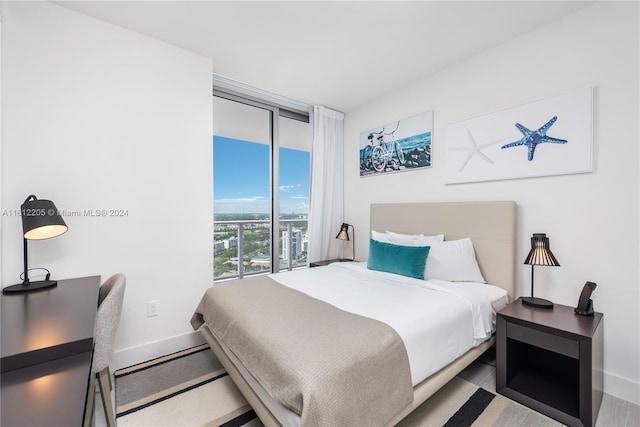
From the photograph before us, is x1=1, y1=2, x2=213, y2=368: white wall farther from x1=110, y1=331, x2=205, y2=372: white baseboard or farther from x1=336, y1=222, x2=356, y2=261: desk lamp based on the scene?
x1=336, y1=222, x2=356, y2=261: desk lamp

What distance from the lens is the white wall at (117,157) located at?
73.4 inches

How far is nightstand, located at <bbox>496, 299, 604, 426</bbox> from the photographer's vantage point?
1.56 metres

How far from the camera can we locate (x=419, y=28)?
219 cm

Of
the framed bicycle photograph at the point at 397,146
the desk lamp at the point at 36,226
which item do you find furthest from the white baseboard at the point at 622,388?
the desk lamp at the point at 36,226

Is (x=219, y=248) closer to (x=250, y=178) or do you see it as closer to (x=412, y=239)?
(x=250, y=178)

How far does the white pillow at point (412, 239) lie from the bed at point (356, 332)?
108 mm

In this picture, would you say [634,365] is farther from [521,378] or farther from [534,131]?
[534,131]

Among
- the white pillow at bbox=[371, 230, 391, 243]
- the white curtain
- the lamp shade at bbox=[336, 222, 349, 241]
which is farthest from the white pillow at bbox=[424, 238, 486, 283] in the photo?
the white curtain

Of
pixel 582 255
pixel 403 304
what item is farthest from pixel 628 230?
pixel 403 304

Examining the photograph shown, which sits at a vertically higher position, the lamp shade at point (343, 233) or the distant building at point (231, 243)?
the lamp shade at point (343, 233)

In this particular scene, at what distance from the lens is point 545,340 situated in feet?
5.49

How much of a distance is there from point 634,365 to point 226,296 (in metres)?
2.73

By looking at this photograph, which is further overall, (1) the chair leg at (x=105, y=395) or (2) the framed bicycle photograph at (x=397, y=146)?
(2) the framed bicycle photograph at (x=397, y=146)

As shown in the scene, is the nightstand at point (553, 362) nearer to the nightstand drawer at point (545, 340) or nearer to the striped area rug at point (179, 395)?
the nightstand drawer at point (545, 340)
